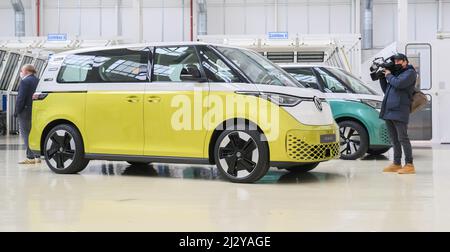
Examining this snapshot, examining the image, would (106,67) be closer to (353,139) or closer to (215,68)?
(215,68)

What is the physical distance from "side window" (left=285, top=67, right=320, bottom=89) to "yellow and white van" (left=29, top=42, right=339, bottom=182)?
7.14 feet

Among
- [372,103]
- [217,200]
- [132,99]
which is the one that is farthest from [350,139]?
[217,200]

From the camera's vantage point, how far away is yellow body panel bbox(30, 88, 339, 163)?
18.3 feet

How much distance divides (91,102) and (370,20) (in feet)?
59.1

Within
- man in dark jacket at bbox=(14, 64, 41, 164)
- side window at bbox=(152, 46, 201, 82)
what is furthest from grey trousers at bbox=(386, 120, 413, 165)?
man in dark jacket at bbox=(14, 64, 41, 164)

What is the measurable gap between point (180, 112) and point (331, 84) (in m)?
3.35

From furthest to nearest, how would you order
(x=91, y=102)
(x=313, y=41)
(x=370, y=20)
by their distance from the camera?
(x=370, y=20) < (x=313, y=41) < (x=91, y=102)

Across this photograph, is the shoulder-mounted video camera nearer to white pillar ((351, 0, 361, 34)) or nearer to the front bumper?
the front bumper

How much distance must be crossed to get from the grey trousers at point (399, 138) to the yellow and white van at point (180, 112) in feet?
3.21

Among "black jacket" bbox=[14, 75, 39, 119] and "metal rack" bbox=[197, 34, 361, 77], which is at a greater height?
"metal rack" bbox=[197, 34, 361, 77]

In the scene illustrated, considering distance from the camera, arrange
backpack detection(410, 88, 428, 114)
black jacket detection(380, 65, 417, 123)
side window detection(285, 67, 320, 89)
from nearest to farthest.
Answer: black jacket detection(380, 65, 417, 123)
backpack detection(410, 88, 428, 114)
side window detection(285, 67, 320, 89)
